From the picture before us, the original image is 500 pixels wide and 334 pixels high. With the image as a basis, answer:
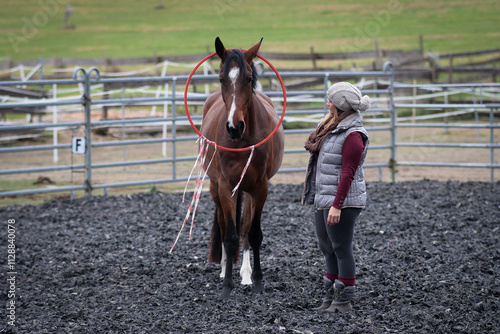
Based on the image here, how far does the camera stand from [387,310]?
372cm

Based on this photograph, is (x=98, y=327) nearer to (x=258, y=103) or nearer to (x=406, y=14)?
(x=258, y=103)

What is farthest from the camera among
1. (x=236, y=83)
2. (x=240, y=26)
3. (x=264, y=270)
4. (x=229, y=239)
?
(x=240, y=26)

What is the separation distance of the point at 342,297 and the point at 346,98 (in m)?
1.31

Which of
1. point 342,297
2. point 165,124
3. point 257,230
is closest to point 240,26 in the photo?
point 165,124

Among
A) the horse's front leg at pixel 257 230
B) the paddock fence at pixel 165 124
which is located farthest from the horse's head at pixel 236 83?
the paddock fence at pixel 165 124

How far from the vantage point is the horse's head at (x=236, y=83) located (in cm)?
374

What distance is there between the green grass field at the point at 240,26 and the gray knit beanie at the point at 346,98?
82.0ft

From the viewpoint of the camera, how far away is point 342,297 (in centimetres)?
366

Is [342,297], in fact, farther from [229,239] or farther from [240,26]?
[240,26]

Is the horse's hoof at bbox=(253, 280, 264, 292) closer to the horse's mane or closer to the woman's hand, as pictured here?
the woman's hand

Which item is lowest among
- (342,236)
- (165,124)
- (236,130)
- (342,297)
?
(342,297)

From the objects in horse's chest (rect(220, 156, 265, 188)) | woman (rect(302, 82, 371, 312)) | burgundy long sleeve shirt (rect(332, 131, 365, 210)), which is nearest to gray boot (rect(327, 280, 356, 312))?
woman (rect(302, 82, 371, 312))

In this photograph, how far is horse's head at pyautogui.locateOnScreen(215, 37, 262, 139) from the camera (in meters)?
3.74

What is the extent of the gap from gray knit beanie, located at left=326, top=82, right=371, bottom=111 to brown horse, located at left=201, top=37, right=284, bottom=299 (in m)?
0.64
